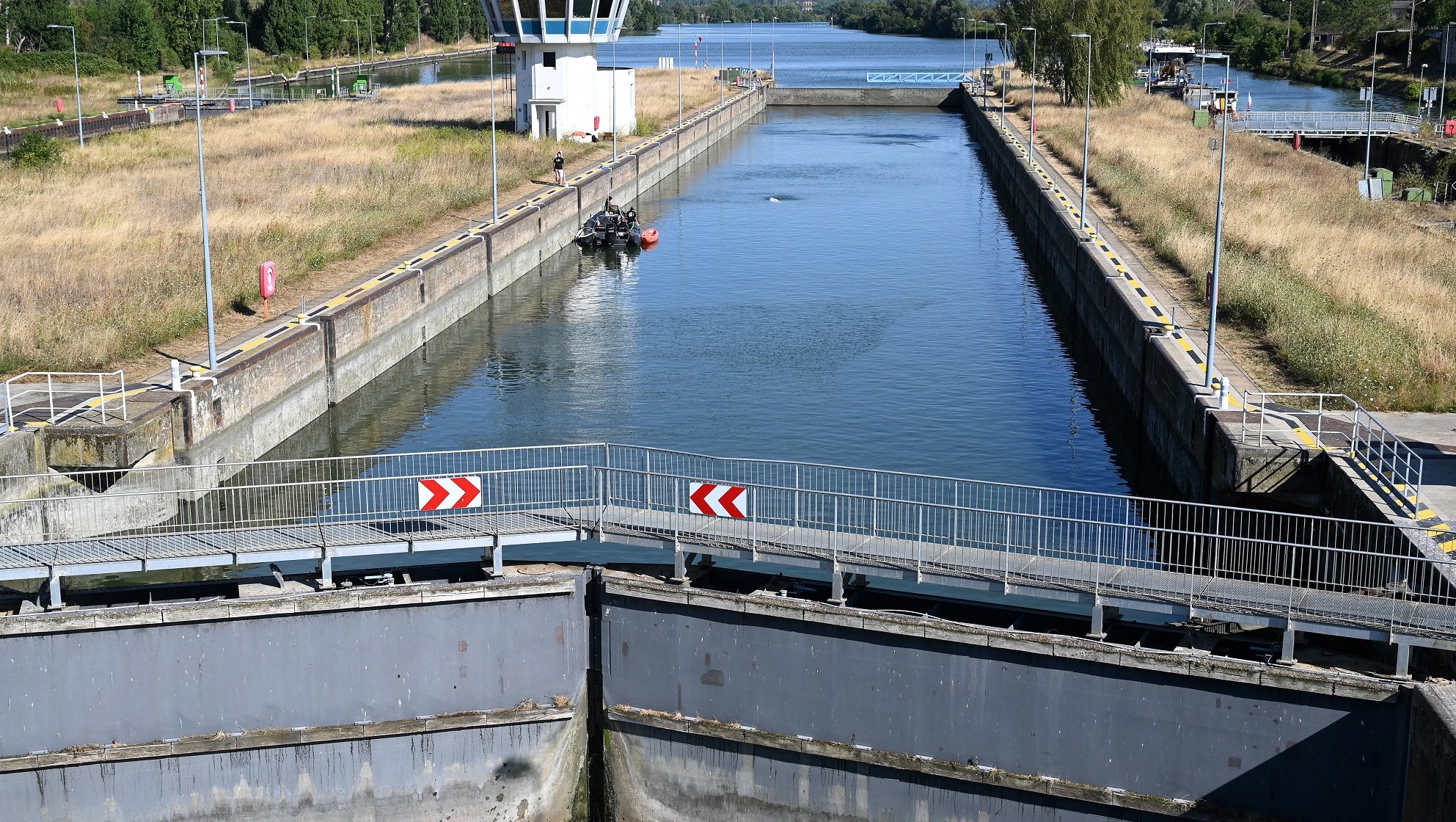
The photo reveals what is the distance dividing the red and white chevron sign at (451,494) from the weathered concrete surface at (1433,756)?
1038cm

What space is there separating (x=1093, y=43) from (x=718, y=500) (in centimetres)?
7320

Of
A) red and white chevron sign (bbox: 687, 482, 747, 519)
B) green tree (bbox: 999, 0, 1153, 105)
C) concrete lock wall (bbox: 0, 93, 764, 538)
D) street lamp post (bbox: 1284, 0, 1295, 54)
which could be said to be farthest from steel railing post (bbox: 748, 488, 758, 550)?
street lamp post (bbox: 1284, 0, 1295, 54)

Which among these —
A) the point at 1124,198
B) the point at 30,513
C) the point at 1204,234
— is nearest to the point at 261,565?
the point at 30,513

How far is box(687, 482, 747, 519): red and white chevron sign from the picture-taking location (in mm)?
18172

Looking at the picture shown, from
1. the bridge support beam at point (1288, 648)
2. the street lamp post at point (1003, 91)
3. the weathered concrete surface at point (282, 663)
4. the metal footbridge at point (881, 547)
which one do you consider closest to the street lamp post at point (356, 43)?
the street lamp post at point (1003, 91)

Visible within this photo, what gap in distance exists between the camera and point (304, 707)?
1758 centimetres

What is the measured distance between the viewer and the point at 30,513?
22172mm

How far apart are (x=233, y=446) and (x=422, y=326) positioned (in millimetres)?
11511

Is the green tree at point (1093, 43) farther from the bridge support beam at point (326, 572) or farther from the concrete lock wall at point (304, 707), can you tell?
the bridge support beam at point (326, 572)

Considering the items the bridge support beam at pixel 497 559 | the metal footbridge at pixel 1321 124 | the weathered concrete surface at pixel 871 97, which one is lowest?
the bridge support beam at pixel 497 559

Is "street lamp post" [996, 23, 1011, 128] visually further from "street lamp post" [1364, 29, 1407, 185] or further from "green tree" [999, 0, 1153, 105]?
"street lamp post" [1364, 29, 1407, 185]

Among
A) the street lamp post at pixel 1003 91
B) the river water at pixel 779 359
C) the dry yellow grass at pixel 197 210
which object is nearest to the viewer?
the river water at pixel 779 359

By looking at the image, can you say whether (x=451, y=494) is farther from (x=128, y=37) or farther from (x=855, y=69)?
(x=855, y=69)

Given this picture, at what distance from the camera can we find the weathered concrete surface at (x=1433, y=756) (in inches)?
552
